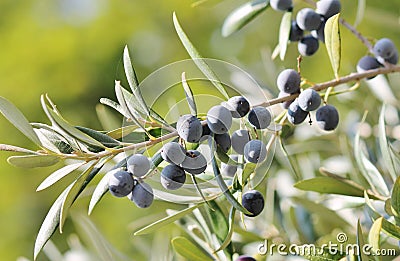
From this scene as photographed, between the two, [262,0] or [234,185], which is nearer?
[234,185]

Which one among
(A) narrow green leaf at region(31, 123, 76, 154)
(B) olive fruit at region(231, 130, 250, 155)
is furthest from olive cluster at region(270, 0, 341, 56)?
(A) narrow green leaf at region(31, 123, 76, 154)

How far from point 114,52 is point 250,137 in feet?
7.16

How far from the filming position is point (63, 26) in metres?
2.79

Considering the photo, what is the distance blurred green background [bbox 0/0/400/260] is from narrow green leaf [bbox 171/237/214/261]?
1.61 m

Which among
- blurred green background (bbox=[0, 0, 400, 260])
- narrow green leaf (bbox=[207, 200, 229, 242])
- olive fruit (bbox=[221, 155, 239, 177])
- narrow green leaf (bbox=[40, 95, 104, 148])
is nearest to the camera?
narrow green leaf (bbox=[40, 95, 104, 148])

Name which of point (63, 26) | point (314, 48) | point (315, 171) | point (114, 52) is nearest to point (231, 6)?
point (114, 52)

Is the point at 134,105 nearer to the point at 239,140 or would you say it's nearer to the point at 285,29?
the point at 239,140

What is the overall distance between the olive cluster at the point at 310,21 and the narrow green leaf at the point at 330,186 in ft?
0.56

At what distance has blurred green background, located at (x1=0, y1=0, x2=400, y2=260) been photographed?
246 cm

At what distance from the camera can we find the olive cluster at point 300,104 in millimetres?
582

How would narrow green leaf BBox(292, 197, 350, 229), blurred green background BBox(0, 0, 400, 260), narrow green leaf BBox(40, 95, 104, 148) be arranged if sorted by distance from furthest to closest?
blurred green background BBox(0, 0, 400, 260)
narrow green leaf BBox(292, 197, 350, 229)
narrow green leaf BBox(40, 95, 104, 148)

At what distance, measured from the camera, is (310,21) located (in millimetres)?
717

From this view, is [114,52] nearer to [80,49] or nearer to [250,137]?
[80,49]

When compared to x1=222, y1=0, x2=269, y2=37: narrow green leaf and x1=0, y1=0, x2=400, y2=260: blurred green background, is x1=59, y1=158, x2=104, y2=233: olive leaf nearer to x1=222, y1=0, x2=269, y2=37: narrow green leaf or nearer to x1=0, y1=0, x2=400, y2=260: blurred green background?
x1=222, y1=0, x2=269, y2=37: narrow green leaf
